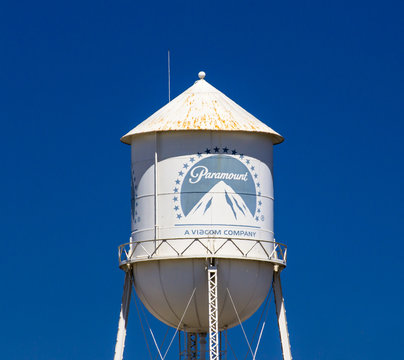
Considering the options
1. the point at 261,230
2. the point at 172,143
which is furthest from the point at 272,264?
the point at 172,143

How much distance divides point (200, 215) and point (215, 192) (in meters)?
0.98

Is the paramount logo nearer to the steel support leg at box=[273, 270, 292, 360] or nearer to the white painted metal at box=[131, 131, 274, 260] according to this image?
the white painted metal at box=[131, 131, 274, 260]

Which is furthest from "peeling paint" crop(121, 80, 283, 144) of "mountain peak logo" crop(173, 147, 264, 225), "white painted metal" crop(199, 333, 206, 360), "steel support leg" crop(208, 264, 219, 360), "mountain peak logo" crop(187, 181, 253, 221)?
"white painted metal" crop(199, 333, 206, 360)

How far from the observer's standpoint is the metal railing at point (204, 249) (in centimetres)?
6894

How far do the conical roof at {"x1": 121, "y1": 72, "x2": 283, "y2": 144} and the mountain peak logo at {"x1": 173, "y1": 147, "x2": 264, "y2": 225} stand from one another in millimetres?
1104

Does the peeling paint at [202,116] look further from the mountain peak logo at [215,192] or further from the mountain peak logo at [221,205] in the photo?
the mountain peak logo at [221,205]

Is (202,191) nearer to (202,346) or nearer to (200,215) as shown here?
(200,215)

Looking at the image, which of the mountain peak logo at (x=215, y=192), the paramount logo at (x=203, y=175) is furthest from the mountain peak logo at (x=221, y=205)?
the paramount logo at (x=203, y=175)

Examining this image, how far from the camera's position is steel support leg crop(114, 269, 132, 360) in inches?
2793

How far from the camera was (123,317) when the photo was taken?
71250mm

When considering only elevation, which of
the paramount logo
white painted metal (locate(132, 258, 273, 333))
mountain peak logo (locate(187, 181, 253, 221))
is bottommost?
white painted metal (locate(132, 258, 273, 333))

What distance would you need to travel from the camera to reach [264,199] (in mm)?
70688

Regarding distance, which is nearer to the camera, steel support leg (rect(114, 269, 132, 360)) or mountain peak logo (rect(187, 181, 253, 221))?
mountain peak logo (rect(187, 181, 253, 221))

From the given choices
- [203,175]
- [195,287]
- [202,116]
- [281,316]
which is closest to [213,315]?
[195,287]
